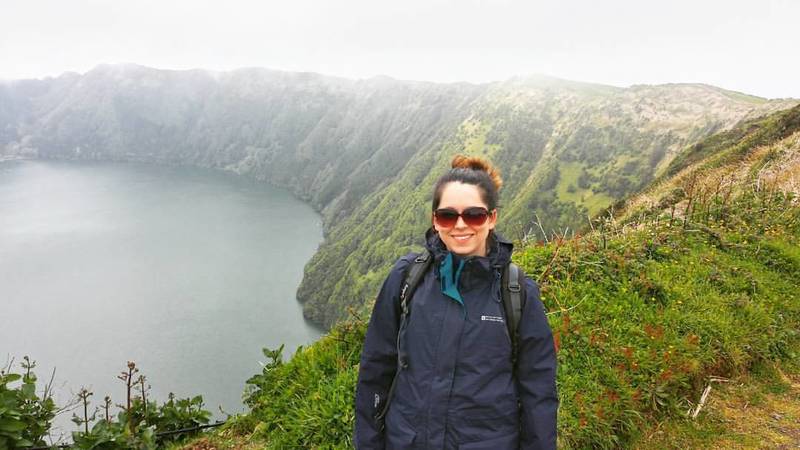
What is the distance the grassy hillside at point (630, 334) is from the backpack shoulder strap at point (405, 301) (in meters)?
1.62

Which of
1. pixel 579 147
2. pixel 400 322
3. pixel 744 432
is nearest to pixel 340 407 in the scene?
pixel 400 322

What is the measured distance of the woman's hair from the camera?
114 inches

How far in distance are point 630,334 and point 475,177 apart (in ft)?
12.6

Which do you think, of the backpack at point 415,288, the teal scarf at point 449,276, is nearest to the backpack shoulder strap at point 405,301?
the backpack at point 415,288

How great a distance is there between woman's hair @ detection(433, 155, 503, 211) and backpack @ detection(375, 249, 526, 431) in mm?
410

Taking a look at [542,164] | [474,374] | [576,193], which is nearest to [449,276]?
[474,374]

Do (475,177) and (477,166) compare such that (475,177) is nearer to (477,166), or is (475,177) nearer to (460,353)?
(477,166)

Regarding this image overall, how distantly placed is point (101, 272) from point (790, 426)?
146408 millimetres

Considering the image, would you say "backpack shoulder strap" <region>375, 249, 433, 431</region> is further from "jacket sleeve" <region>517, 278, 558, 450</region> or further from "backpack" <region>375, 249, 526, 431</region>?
"jacket sleeve" <region>517, 278, 558, 450</region>

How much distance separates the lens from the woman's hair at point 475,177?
2904 millimetres

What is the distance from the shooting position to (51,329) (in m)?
92.4

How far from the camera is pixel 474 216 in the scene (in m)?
2.86

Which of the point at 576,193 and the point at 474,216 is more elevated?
the point at 474,216

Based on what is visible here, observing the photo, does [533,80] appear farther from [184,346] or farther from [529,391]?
[529,391]
